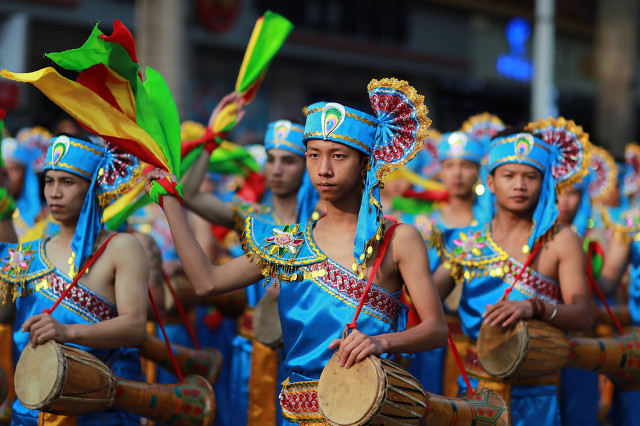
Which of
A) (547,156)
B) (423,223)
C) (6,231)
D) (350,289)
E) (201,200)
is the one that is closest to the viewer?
(350,289)

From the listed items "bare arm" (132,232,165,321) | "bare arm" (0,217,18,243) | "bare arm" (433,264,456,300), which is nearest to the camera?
"bare arm" (433,264,456,300)

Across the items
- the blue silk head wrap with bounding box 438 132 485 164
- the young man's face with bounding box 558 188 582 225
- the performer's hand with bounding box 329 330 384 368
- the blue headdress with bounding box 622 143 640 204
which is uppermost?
the blue headdress with bounding box 622 143 640 204

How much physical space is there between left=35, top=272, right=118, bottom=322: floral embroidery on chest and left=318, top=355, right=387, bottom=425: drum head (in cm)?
152

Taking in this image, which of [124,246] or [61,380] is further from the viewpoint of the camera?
[124,246]

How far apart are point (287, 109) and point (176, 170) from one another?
19.5 meters

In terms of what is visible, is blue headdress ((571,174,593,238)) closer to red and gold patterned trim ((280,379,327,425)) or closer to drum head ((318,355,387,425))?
red and gold patterned trim ((280,379,327,425))

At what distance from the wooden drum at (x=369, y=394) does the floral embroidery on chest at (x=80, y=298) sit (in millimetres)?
1519

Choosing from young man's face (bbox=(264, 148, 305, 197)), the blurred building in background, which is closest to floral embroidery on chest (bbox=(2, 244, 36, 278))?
young man's face (bbox=(264, 148, 305, 197))

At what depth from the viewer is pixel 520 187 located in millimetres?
5238

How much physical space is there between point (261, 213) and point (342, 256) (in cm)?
284

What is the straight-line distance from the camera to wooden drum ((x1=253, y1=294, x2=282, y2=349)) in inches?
227

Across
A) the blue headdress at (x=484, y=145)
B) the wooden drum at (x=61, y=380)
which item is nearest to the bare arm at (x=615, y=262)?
the blue headdress at (x=484, y=145)

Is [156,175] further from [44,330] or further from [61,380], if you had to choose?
[61,380]

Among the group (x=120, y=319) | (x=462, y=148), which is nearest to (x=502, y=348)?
(x=120, y=319)
